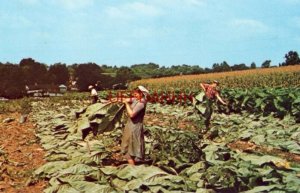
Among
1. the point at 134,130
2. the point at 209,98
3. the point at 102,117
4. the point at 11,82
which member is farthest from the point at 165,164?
the point at 11,82

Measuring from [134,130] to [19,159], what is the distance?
308 centimetres

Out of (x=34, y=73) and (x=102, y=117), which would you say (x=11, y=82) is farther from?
(x=102, y=117)

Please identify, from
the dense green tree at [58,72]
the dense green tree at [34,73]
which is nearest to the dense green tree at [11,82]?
the dense green tree at [34,73]

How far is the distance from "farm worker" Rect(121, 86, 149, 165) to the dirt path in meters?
1.37

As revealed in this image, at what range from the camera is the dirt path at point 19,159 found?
7.16 m

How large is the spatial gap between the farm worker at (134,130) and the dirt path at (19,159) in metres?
1.37

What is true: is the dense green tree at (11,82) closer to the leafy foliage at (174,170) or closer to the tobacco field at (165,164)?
the tobacco field at (165,164)

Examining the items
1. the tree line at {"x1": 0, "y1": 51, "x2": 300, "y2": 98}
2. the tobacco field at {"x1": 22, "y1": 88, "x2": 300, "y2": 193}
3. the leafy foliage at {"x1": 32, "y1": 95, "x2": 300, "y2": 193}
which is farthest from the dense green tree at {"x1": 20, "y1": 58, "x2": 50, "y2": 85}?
the leafy foliage at {"x1": 32, "y1": 95, "x2": 300, "y2": 193}

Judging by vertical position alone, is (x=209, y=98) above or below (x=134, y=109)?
below

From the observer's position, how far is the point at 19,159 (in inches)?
368

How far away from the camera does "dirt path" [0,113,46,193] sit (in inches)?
282

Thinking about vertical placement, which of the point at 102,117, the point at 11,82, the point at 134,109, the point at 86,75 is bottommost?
the point at 11,82

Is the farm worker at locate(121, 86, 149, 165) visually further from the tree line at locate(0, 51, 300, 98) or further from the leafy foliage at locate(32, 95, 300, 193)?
the tree line at locate(0, 51, 300, 98)

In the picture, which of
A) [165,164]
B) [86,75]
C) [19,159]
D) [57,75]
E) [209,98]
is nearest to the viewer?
[165,164]
